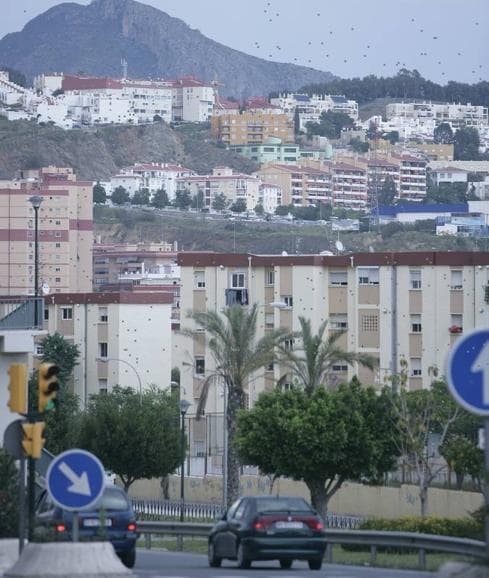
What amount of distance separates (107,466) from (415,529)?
1220 inches

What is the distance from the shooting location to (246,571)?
23.1 metres

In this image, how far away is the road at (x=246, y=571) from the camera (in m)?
22.2

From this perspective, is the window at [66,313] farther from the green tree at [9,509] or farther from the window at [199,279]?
the green tree at [9,509]

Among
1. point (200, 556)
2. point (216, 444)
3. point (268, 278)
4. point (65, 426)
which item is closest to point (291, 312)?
point (268, 278)

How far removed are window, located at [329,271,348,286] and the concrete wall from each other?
1300 centimetres

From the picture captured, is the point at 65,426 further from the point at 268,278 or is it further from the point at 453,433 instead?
the point at 268,278

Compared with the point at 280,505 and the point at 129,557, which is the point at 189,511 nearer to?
the point at 129,557

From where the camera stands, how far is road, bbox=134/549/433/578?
22203 mm

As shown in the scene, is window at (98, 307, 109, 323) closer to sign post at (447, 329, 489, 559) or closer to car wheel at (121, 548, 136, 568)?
car wheel at (121, 548, 136, 568)

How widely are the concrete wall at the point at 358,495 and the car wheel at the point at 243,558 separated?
55.4 feet

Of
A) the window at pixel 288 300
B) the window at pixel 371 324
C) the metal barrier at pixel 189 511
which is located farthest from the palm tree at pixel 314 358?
the window at pixel 288 300

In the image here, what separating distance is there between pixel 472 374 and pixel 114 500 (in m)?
12.6

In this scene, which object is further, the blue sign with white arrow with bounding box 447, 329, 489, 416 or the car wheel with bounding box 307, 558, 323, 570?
the car wheel with bounding box 307, 558, 323, 570

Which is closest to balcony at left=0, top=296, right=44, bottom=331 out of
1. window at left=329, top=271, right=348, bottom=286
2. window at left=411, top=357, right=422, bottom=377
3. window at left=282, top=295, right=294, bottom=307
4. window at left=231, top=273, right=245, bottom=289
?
window at left=411, top=357, right=422, bottom=377
